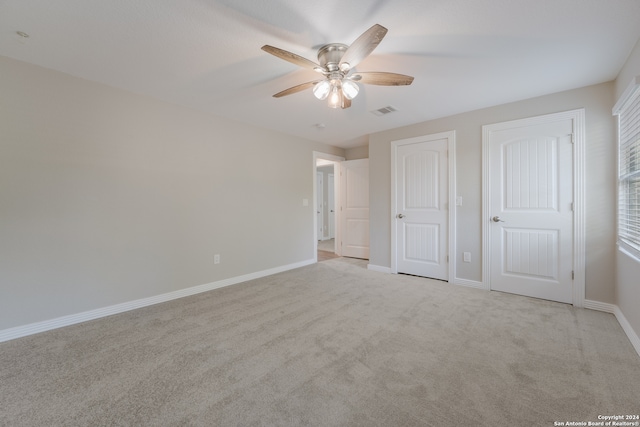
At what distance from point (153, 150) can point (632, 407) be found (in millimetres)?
4220

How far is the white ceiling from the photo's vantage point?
159 cm

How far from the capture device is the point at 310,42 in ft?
6.26

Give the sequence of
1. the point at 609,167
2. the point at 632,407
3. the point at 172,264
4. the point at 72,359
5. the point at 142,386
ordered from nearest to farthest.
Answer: the point at 632,407, the point at 142,386, the point at 72,359, the point at 609,167, the point at 172,264

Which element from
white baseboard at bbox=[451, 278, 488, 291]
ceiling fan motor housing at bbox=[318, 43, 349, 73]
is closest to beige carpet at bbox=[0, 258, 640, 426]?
white baseboard at bbox=[451, 278, 488, 291]

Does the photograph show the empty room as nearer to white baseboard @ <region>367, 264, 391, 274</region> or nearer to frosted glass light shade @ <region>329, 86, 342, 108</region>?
frosted glass light shade @ <region>329, 86, 342, 108</region>

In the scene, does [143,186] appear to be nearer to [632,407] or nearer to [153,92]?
[153,92]

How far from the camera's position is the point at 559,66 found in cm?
226

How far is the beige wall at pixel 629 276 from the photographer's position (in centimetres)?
194

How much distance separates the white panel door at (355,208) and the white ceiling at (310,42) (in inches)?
93.3

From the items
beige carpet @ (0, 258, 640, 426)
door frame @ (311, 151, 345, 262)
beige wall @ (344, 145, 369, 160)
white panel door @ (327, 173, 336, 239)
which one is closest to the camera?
beige carpet @ (0, 258, 640, 426)

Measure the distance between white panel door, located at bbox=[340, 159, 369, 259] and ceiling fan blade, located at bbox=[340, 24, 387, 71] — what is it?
333 centimetres


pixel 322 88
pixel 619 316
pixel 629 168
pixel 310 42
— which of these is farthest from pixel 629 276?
pixel 310 42

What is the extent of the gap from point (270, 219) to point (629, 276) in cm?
392

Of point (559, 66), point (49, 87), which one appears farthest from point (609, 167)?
point (49, 87)
